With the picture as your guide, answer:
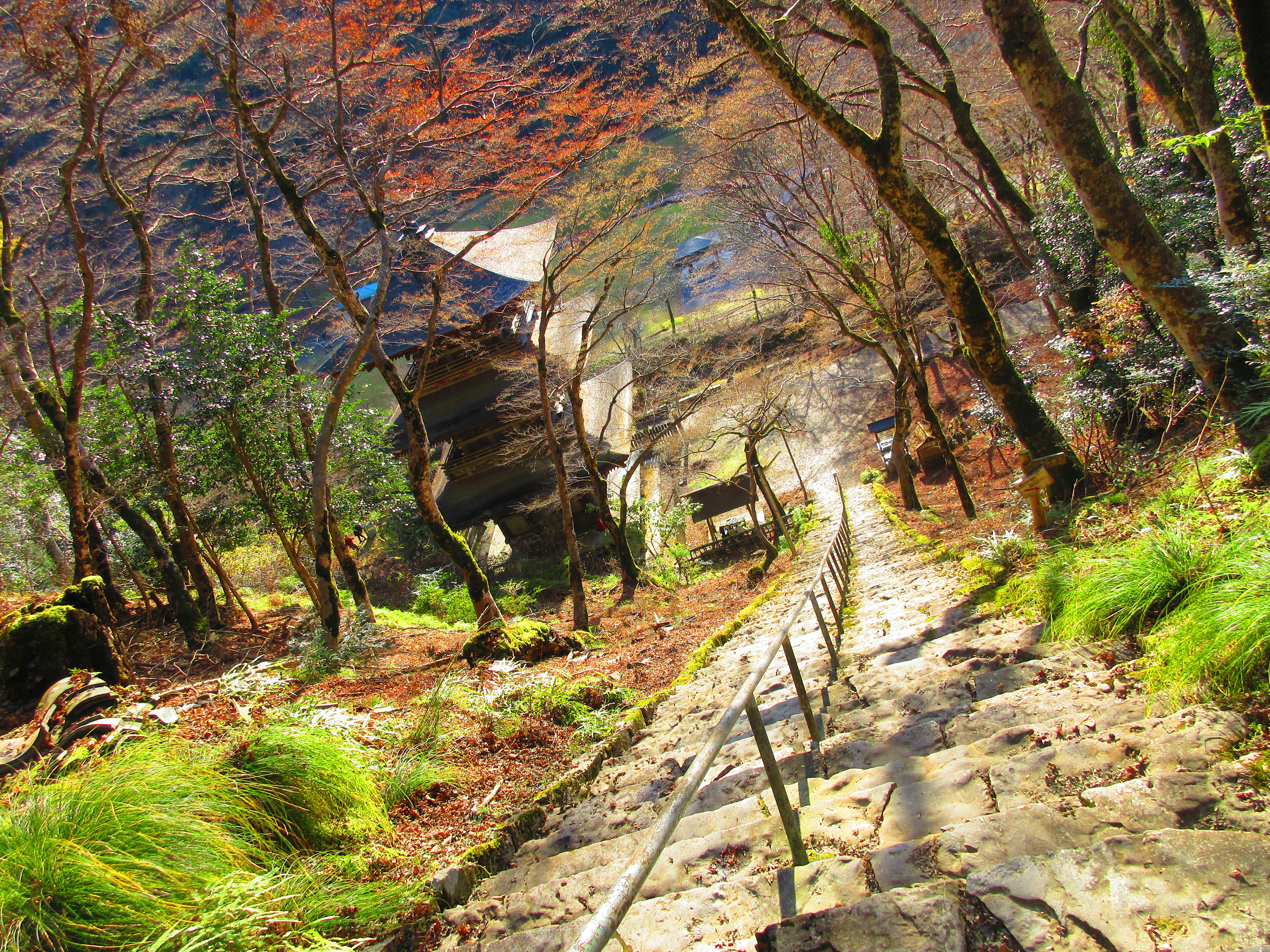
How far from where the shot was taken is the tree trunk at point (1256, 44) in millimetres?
5004

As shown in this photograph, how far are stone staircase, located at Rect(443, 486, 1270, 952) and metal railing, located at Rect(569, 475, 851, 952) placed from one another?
0.66ft

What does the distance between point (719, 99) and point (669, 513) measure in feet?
37.4

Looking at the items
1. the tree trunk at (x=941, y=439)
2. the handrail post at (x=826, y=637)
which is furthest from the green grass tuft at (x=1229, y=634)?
the tree trunk at (x=941, y=439)

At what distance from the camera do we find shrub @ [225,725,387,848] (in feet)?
12.7

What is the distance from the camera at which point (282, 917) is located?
285cm

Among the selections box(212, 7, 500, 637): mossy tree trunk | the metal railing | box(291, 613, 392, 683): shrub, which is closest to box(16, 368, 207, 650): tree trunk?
box(291, 613, 392, 683): shrub

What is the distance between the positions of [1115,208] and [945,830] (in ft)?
18.3

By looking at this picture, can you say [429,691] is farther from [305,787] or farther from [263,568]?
[263,568]

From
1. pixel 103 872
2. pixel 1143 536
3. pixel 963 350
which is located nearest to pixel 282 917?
pixel 103 872

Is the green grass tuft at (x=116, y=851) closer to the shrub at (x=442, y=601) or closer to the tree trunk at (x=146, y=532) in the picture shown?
the tree trunk at (x=146, y=532)

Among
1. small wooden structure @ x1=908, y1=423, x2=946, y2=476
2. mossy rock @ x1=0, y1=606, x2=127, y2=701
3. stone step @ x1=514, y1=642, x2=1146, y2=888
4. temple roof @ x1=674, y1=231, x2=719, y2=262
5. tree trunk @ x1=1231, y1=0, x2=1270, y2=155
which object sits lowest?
small wooden structure @ x1=908, y1=423, x2=946, y2=476

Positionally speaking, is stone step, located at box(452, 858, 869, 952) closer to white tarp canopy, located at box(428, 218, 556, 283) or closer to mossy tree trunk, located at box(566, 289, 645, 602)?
mossy tree trunk, located at box(566, 289, 645, 602)

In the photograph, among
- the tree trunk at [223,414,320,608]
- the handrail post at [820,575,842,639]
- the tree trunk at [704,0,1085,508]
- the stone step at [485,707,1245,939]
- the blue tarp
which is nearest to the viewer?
the stone step at [485,707,1245,939]

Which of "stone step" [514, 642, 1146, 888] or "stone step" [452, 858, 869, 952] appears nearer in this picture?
"stone step" [452, 858, 869, 952]
